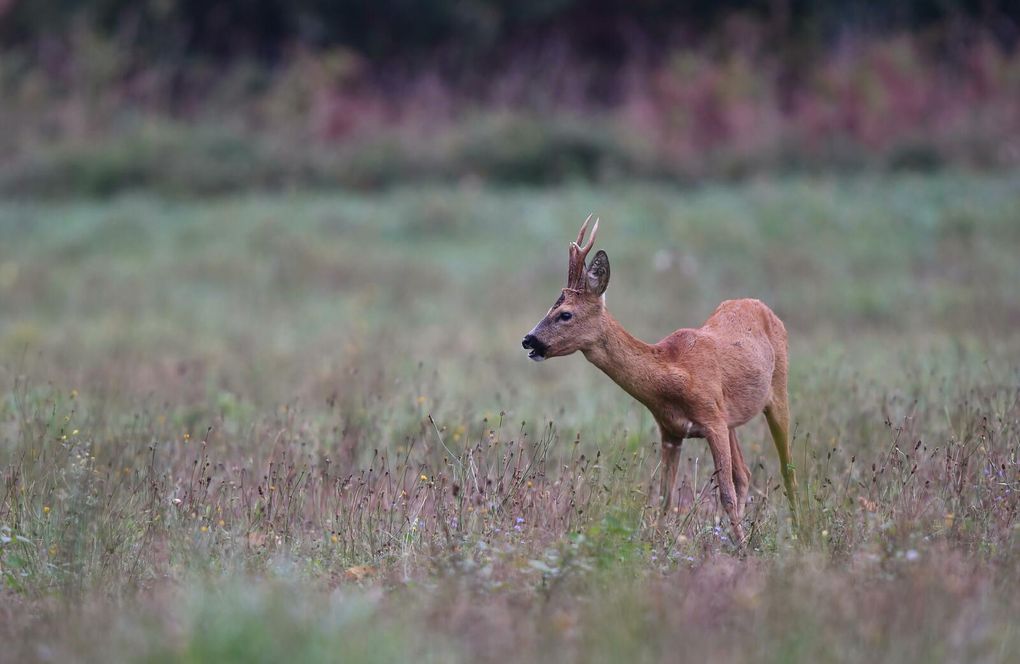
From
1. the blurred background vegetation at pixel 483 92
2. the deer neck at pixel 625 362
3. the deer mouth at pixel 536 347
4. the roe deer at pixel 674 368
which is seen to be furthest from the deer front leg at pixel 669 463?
the blurred background vegetation at pixel 483 92

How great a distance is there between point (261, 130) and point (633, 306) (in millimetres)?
9777

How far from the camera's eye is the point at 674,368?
571 centimetres

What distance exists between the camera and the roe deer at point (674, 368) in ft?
18.4

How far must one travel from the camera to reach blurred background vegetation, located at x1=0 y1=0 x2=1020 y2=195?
749 inches

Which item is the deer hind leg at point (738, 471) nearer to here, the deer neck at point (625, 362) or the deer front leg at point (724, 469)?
the deer front leg at point (724, 469)

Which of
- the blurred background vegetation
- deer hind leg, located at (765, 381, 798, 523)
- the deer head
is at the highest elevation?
the blurred background vegetation

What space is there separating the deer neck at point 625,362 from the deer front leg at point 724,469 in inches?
13.1

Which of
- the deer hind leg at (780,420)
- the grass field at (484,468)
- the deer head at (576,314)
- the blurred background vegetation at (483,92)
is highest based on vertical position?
the blurred background vegetation at (483,92)

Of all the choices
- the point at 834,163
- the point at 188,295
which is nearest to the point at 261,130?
the point at 188,295

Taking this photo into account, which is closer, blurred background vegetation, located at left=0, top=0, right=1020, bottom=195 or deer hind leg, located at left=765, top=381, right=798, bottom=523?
deer hind leg, located at left=765, top=381, right=798, bottom=523

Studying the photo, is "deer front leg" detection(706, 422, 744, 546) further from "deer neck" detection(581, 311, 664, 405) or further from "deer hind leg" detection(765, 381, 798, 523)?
"deer hind leg" detection(765, 381, 798, 523)

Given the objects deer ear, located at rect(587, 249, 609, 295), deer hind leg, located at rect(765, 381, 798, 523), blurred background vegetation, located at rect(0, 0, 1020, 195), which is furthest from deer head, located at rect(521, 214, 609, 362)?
blurred background vegetation, located at rect(0, 0, 1020, 195)

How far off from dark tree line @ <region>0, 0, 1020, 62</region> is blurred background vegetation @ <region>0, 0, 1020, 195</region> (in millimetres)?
45

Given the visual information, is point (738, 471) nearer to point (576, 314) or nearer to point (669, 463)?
point (669, 463)
